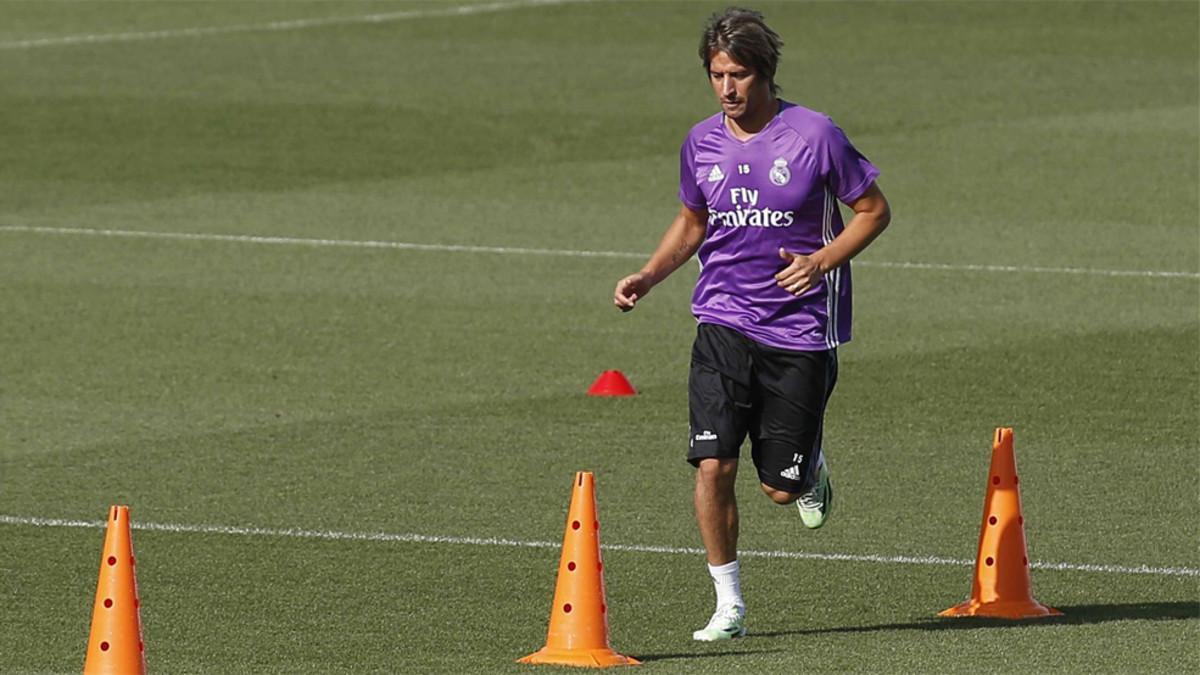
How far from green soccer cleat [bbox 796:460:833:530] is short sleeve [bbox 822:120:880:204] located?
1055 millimetres

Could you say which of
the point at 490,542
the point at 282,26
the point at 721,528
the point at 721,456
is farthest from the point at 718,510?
the point at 282,26

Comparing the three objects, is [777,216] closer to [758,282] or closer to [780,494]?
[758,282]

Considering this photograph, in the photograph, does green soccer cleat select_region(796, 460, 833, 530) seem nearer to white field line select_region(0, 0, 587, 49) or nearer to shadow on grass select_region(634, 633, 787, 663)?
shadow on grass select_region(634, 633, 787, 663)

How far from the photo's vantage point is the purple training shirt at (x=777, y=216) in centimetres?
985

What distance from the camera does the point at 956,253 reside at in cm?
2094

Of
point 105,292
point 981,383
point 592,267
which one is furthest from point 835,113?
point 981,383

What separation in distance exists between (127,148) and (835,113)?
24.0ft

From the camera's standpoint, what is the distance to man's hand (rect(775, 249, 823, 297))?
380 inches

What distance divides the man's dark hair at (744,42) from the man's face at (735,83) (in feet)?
0.06

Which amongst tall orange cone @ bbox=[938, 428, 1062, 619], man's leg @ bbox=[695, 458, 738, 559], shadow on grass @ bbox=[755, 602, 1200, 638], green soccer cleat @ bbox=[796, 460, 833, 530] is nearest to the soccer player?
man's leg @ bbox=[695, 458, 738, 559]

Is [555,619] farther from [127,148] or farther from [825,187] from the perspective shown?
[127,148]

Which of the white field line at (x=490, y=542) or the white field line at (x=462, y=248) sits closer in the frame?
the white field line at (x=490, y=542)

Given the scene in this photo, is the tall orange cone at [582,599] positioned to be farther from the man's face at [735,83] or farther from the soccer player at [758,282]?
the man's face at [735,83]

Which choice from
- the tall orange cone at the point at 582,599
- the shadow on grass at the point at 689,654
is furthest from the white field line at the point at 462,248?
the tall orange cone at the point at 582,599
